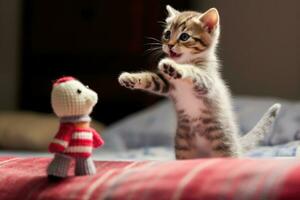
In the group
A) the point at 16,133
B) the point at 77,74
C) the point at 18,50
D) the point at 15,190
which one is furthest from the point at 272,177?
the point at 18,50

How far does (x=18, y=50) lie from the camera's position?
9.99 feet

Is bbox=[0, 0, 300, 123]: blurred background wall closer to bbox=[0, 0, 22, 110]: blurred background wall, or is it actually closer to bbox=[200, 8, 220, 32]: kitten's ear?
bbox=[0, 0, 22, 110]: blurred background wall

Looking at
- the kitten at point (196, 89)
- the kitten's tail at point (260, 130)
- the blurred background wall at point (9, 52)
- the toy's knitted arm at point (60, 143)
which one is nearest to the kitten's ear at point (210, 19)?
the kitten at point (196, 89)

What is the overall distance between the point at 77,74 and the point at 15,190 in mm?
1959

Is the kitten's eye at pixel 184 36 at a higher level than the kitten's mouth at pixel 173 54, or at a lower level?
Answer: higher

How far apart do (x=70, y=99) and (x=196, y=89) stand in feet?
0.82

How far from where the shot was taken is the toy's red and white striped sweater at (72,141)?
29.1 inches

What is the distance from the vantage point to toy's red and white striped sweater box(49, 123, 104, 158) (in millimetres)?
740

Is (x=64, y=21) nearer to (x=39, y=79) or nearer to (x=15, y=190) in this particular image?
(x=39, y=79)

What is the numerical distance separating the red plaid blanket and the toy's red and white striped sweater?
0.04m

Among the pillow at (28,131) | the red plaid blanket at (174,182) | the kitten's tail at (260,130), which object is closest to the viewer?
the red plaid blanket at (174,182)

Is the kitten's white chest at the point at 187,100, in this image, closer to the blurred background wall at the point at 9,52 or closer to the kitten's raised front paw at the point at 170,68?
the kitten's raised front paw at the point at 170,68

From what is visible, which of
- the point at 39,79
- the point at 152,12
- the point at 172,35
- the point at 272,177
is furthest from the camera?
the point at 39,79

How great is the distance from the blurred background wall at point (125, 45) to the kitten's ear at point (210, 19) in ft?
4.21
